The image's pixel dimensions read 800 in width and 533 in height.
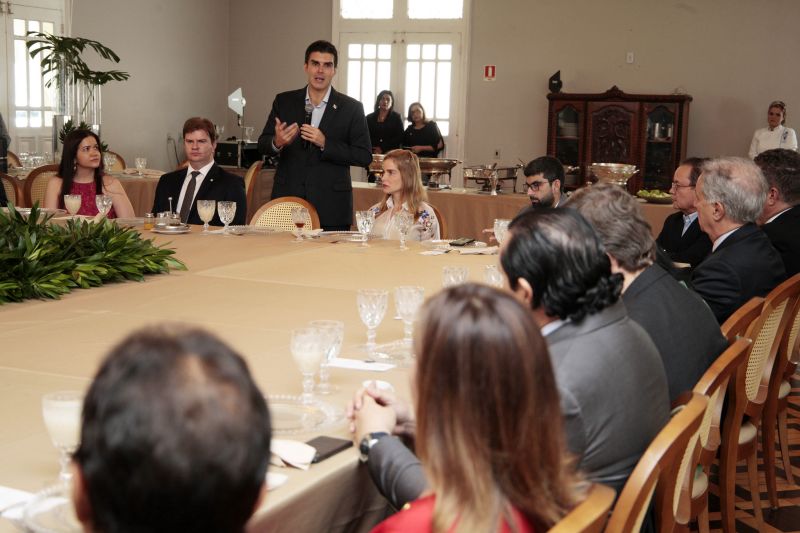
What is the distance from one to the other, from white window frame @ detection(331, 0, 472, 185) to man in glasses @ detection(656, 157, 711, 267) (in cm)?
788

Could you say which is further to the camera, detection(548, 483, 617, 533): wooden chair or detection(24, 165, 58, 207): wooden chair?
detection(24, 165, 58, 207): wooden chair

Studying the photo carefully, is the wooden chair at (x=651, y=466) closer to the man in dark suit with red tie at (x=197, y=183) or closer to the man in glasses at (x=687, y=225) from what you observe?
the man in glasses at (x=687, y=225)

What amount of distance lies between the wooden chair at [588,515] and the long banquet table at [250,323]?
51 centimetres

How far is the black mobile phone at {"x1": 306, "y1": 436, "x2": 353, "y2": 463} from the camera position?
178 cm

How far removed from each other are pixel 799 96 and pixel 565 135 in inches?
109

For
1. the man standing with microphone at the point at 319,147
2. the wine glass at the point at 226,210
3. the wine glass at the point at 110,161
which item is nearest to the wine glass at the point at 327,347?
the wine glass at the point at 226,210

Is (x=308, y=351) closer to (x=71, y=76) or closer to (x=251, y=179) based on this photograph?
(x=251, y=179)

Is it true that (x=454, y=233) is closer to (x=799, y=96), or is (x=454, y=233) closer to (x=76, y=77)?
(x=76, y=77)

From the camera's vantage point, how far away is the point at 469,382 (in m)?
1.28

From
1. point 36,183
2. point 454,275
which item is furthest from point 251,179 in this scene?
point 454,275

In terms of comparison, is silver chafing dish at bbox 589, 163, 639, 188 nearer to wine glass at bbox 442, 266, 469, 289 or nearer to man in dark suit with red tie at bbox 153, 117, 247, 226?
man in dark suit with red tie at bbox 153, 117, 247, 226

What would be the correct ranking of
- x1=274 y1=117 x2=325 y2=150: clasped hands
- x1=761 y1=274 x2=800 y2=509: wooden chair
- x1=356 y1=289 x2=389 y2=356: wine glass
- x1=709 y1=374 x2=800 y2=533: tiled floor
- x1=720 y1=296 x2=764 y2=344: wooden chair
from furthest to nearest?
x1=274 y1=117 x2=325 y2=150: clasped hands < x1=709 y1=374 x2=800 y2=533: tiled floor < x1=761 y1=274 x2=800 y2=509: wooden chair < x1=720 y1=296 x2=764 y2=344: wooden chair < x1=356 y1=289 x2=389 y2=356: wine glass

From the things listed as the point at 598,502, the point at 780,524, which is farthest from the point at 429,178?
the point at 598,502

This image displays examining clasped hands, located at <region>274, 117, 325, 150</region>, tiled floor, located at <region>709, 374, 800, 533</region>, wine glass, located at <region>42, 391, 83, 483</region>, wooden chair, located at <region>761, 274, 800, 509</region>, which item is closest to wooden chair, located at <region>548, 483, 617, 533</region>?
wine glass, located at <region>42, 391, 83, 483</region>
